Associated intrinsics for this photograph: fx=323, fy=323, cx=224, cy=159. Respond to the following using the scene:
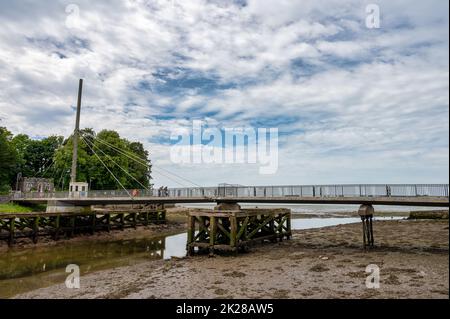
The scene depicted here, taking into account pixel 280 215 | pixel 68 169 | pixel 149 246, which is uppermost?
pixel 68 169

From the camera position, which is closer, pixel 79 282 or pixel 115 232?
pixel 79 282

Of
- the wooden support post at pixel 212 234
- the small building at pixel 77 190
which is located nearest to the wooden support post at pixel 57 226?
the small building at pixel 77 190

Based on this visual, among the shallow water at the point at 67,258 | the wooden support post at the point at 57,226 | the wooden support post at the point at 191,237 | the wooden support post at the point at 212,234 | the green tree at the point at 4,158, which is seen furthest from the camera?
the green tree at the point at 4,158

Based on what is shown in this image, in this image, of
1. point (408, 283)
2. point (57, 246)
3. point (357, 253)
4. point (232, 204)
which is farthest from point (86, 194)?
point (408, 283)

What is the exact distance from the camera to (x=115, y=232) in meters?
32.5

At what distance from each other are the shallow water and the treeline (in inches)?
644

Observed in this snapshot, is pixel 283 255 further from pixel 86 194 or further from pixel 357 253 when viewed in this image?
pixel 86 194

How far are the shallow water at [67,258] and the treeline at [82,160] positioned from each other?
16359mm

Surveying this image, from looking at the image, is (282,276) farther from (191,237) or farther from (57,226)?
(57,226)

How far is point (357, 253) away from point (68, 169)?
5210 cm

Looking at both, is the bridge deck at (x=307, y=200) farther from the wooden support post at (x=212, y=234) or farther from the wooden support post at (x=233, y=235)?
the wooden support post at (x=233, y=235)

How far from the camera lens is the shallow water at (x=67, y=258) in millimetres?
14773

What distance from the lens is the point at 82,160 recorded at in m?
51.9

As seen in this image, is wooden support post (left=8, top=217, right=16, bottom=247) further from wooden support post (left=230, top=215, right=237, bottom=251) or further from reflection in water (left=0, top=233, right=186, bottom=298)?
wooden support post (left=230, top=215, right=237, bottom=251)
